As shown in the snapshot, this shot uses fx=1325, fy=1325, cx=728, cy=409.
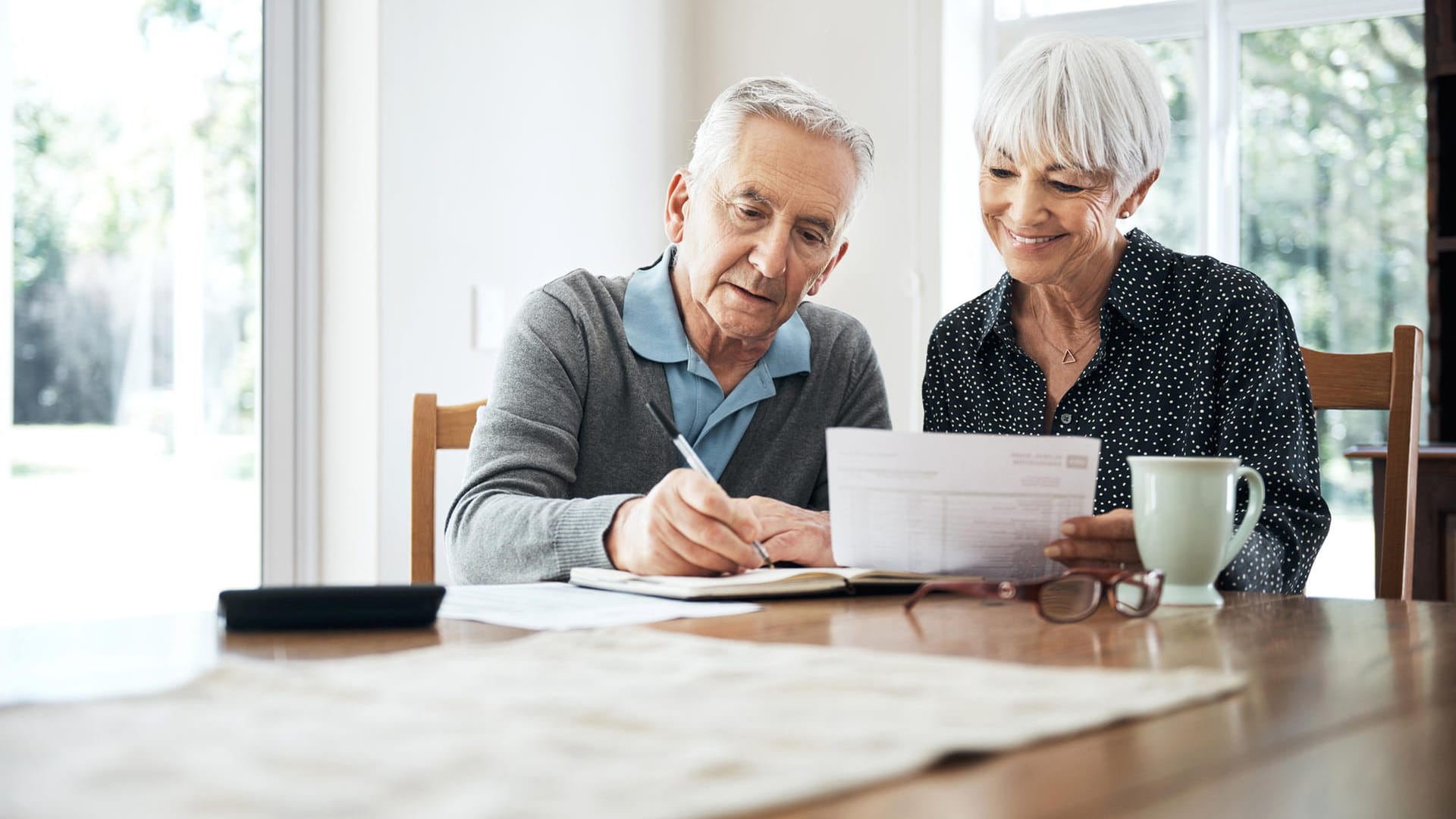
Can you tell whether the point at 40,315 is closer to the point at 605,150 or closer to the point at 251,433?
the point at 251,433

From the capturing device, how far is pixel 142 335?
237 cm

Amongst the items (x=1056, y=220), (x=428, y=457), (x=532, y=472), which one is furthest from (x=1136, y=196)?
(x=428, y=457)

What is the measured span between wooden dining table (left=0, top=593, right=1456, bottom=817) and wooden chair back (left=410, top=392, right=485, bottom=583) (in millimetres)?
724

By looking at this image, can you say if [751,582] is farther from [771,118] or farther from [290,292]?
[290,292]

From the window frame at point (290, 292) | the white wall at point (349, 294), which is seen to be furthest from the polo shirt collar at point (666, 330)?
the window frame at point (290, 292)

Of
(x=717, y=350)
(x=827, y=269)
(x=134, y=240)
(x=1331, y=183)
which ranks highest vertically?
(x=1331, y=183)

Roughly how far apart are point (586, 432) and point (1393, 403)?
913mm

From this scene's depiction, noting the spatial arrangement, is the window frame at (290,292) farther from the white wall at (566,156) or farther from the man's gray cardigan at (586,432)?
the man's gray cardigan at (586,432)

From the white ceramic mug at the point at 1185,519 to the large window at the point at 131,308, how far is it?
1.87 meters

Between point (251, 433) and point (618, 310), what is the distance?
1.23 metres

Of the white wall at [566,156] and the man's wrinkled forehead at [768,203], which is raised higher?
the white wall at [566,156]

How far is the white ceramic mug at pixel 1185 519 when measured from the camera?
1.00 meters

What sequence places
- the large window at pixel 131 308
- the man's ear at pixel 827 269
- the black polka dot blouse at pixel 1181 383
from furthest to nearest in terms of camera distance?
the large window at pixel 131 308 < the man's ear at pixel 827 269 < the black polka dot blouse at pixel 1181 383

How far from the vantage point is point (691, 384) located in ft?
5.12
